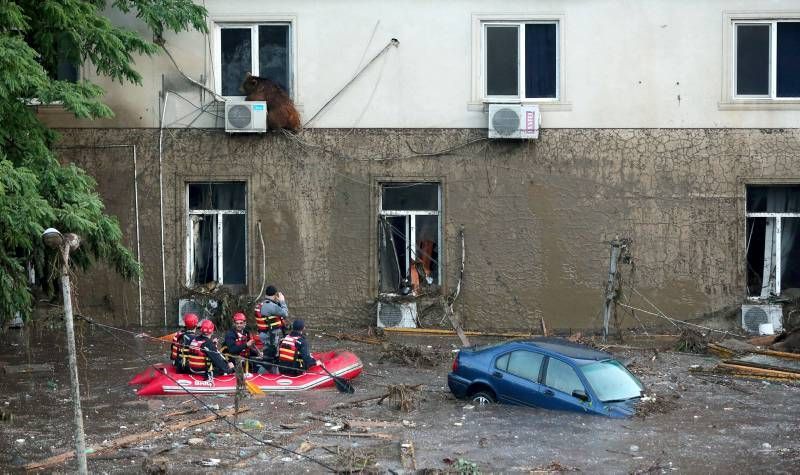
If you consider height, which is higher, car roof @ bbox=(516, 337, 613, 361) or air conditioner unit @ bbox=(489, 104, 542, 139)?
air conditioner unit @ bbox=(489, 104, 542, 139)

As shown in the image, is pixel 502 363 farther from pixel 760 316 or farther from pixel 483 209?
pixel 760 316

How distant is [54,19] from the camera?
17562mm

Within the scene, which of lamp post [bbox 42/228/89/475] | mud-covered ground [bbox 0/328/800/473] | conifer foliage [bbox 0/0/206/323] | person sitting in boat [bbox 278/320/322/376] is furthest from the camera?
person sitting in boat [bbox 278/320/322/376]

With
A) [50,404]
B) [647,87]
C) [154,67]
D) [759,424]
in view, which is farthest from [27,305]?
[647,87]

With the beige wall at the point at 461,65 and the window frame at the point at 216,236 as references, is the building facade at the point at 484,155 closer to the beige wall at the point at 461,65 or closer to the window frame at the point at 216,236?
the beige wall at the point at 461,65

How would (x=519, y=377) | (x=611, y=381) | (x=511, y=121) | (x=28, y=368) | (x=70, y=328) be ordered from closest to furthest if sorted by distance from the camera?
(x=70, y=328) < (x=611, y=381) < (x=519, y=377) < (x=28, y=368) < (x=511, y=121)

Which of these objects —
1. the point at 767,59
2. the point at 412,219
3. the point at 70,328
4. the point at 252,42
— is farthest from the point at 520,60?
the point at 70,328

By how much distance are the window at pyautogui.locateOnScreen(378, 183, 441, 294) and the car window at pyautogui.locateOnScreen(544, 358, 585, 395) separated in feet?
25.1

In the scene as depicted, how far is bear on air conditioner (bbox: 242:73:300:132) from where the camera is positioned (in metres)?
22.6

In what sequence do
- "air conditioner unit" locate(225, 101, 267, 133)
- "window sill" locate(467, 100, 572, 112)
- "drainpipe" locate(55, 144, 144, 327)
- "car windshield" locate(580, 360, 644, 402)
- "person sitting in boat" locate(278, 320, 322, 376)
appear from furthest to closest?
1. "drainpipe" locate(55, 144, 144, 327)
2. "window sill" locate(467, 100, 572, 112)
3. "air conditioner unit" locate(225, 101, 267, 133)
4. "person sitting in boat" locate(278, 320, 322, 376)
5. "car windshield" locate(580, 360, 644, 402)

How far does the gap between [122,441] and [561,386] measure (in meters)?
5.84

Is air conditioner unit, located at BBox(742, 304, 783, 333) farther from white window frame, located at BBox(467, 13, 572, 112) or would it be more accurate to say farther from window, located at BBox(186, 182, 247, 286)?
window, located at BBox(186, 182, 247, 286)

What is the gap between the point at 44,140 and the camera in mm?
18453

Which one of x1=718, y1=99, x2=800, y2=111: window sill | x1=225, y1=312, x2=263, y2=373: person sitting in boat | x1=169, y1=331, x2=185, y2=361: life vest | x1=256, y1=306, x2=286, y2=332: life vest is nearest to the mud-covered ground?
x1=169, y1=331, x2=185, y2=361: life vest
